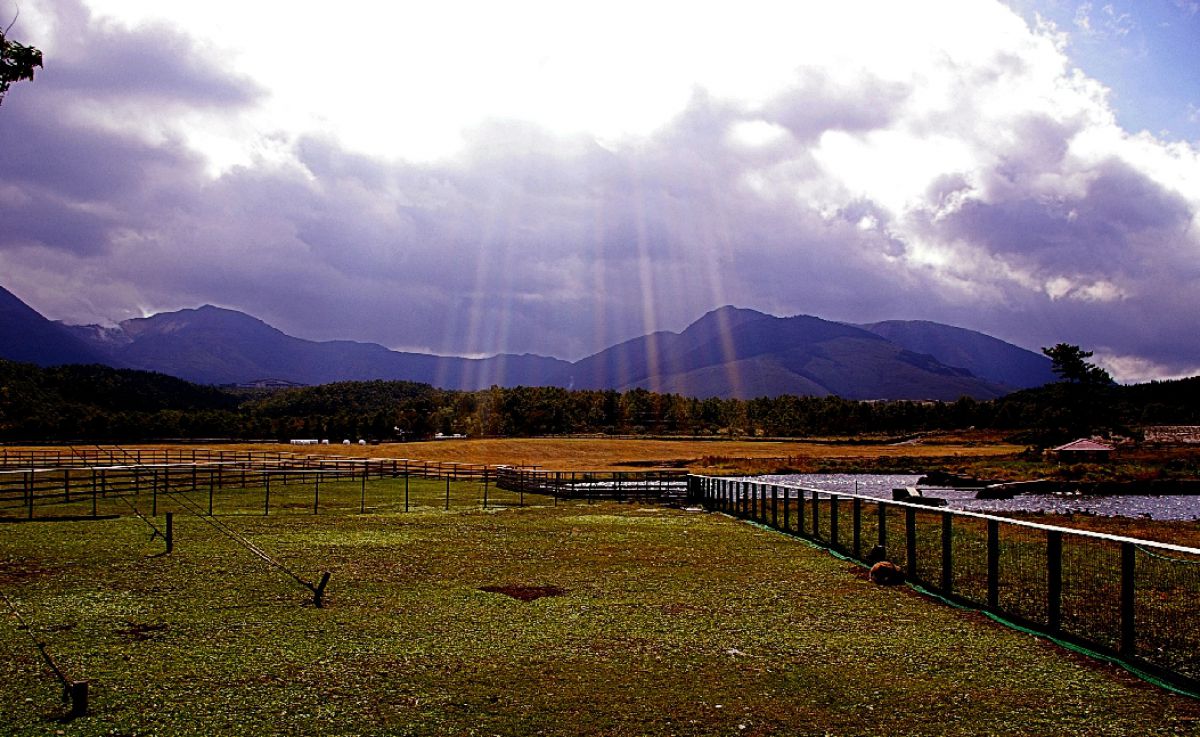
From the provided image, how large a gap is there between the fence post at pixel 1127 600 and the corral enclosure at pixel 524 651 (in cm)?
53

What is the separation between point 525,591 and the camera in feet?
51.3

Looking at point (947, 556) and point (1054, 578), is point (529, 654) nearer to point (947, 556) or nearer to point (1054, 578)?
point (1054, 578)

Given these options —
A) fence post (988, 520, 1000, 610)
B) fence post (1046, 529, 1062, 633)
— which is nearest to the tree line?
fence post (988, 520, 1000, 610)

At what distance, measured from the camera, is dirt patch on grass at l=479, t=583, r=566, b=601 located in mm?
15094

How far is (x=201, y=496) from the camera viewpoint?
41688 mm

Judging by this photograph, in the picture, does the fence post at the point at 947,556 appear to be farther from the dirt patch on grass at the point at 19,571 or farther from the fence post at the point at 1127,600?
the dirt patch on grass at the point at 19,571

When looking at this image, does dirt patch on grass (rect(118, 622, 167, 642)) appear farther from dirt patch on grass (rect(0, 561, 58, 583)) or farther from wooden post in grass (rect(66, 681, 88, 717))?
dirt patch on grass (rect(0, 561, 58, 583))

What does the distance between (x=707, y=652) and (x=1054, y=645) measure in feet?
14.7

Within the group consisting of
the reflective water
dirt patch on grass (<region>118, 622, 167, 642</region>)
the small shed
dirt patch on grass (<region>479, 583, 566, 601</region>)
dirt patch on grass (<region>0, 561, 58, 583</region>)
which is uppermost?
dirt patch on grass (<region>118, 622, 167, 642</region>)

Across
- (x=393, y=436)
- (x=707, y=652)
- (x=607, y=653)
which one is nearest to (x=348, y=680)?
(x=607, y=653)

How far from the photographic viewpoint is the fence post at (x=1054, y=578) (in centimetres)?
1159

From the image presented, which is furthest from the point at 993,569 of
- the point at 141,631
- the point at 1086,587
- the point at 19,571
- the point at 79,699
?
the point at 19,571

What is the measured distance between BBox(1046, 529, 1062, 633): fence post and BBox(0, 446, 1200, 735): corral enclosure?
0.47 m

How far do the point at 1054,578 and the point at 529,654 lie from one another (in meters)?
6.98
